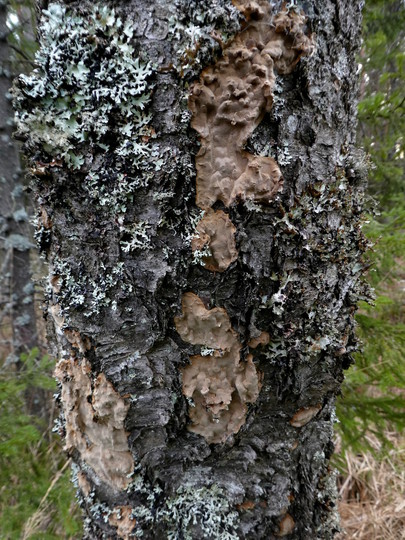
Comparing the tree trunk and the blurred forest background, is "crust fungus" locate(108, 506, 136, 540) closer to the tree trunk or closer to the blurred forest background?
the tree trunk

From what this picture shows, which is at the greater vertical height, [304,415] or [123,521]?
[304,415]

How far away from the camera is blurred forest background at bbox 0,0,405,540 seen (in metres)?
1.95

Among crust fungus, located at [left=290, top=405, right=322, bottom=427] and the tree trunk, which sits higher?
the tree trunk

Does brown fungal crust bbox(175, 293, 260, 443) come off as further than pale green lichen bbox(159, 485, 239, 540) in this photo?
No

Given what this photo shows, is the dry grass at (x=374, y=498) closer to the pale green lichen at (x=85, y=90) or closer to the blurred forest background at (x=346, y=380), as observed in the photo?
the blurred forest background at (x=346, y=380)

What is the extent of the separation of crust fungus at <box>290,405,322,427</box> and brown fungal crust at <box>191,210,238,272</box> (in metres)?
0.49

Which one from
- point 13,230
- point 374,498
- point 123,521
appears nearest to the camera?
point 123,521

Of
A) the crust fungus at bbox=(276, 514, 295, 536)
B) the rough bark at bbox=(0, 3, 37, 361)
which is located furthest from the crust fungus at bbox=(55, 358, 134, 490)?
the rough bark at bbox=(0, 3, 37, 361)

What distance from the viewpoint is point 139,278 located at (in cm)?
81

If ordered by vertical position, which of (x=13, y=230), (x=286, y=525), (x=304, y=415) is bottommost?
(x=286, y=525)

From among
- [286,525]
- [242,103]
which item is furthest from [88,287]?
[286,525]

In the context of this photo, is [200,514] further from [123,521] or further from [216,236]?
[216,236]

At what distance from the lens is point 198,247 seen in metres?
0.79

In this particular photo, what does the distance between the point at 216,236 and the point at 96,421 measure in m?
0.59
